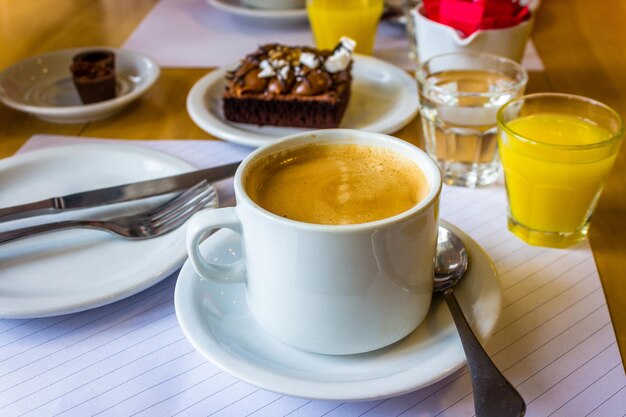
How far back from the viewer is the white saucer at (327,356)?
0.60 m

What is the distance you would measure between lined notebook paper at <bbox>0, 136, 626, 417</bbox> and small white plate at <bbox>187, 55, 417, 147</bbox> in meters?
0.40

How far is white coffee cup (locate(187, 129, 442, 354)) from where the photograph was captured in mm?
611

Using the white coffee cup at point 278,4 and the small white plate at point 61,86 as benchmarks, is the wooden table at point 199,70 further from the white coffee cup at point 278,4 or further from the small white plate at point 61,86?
the white coffee cup at point 278,4

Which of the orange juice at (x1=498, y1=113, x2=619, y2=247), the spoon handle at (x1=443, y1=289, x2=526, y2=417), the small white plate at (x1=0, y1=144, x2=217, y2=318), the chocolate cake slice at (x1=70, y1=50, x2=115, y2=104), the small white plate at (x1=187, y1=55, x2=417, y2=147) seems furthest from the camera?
the chocolate cake slice at (x1=70, y1=50, x2=115, y2=104)

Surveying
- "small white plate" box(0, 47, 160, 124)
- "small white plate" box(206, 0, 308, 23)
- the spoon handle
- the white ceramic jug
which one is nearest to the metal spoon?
the spoon handle

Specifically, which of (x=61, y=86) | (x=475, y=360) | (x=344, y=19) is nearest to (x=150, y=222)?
(x=475, y=360)

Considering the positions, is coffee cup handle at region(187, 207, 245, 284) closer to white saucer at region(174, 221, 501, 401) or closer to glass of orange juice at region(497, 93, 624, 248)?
white saucer at region(174, 221, 501, 401)

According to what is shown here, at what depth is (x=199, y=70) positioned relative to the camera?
151 cm

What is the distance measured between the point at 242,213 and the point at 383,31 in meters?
1.23

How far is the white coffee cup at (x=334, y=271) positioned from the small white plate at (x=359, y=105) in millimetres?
472

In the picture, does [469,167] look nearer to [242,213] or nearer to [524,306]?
[524,306]

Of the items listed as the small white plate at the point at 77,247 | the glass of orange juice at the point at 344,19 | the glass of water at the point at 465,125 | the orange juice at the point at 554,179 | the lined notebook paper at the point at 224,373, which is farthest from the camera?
the glass of orange juice at the point at 344,19

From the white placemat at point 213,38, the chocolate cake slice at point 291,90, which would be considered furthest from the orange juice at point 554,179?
the white placemat at point 213,38

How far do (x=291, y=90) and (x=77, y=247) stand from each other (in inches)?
20.2
